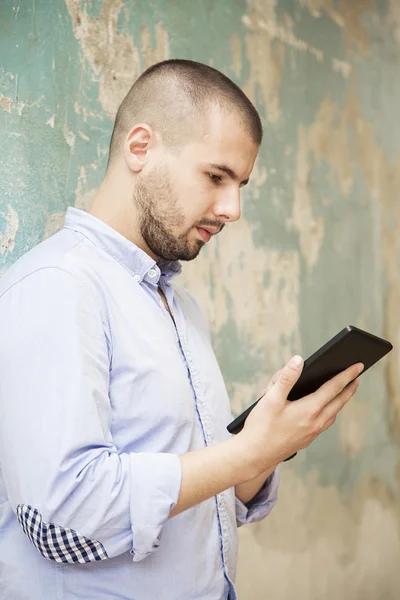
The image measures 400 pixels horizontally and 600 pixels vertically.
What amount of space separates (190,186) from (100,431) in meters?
0.57

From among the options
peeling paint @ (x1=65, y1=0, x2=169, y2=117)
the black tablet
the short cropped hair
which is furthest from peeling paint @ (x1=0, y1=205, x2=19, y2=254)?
the black tablet

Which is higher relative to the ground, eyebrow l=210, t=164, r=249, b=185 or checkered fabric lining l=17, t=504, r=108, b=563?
eyebrow l=210, t=164, r=249, b=185

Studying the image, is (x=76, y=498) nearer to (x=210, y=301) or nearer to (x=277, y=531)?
(x=210, y=301)

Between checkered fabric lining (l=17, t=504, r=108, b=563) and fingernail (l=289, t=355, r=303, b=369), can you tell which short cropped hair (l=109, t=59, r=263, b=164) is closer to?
fingernail (l=289, t=355, r=303, b=369)

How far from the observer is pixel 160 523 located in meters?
1.16

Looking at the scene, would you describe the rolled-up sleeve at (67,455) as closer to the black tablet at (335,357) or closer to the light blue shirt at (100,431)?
the light blue shirt at (100,431)

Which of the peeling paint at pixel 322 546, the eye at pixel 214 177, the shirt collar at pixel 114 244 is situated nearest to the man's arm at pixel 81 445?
the shirt collar at pixel 114 244

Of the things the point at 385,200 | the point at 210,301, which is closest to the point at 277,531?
the point at 210,301

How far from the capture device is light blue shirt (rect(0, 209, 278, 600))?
113 cm

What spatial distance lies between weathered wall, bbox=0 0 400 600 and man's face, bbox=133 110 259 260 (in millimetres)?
457

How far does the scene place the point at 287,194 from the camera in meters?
2.76

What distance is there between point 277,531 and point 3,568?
5.27ft

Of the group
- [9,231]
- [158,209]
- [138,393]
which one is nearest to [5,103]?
[9,231]

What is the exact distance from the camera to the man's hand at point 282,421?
1210 mm
